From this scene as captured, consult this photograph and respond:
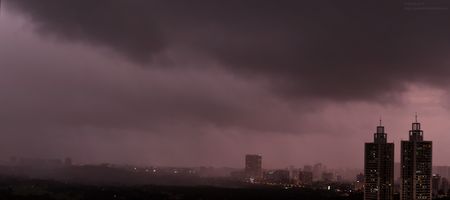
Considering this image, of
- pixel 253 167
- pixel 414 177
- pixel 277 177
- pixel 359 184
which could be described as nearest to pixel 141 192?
pixel 253 167

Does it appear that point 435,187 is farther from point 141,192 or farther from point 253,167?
point 141,192

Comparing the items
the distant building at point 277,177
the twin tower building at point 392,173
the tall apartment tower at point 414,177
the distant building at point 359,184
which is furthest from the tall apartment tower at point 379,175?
the distant building at point 277,177

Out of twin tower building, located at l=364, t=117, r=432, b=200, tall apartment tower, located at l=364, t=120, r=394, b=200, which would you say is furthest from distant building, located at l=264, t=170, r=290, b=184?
tall apartment tower, located at l=364, t=120, r=394, b=200

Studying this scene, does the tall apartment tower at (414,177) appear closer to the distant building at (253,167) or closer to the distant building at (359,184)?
the distant building at (359,184)

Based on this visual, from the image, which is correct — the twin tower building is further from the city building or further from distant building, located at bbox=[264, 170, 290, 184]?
distant building, located at bbox=[264, 170, 290, 184]

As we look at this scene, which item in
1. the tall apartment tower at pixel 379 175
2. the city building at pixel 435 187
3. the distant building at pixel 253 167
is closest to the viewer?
the distant building at pixel 253 167

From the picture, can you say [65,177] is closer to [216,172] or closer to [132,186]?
[132,186]

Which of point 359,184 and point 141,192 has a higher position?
point 359,184
